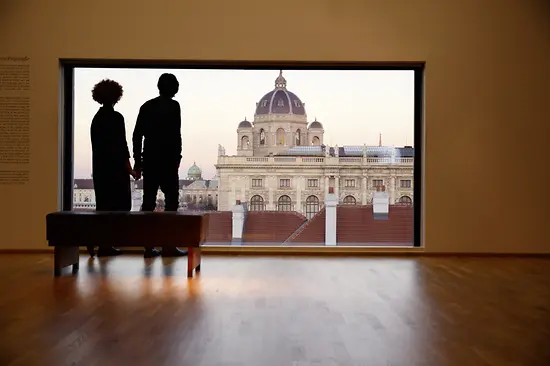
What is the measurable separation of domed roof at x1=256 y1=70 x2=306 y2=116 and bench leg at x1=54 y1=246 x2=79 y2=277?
2950mm

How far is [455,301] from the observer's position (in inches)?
182

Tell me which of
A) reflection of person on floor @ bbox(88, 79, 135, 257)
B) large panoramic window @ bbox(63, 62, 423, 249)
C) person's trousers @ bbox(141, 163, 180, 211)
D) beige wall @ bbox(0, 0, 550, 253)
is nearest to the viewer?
person's trousers @ bbox(141, 163, 180, 211)

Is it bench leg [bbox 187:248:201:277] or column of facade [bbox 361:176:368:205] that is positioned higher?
column of facade [bbox 361:176:368:205]

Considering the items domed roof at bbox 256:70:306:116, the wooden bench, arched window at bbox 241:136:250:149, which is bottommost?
the wooden bench

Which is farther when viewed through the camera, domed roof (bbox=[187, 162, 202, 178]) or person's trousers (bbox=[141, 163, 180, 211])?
domed roof (bbox=[187, 162, 202, 178])

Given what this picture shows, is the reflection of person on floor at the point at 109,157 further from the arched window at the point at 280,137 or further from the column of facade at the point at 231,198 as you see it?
the arched window at the point at 280,137

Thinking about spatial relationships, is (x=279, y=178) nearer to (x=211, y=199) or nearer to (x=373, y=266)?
(x=211, y=199)

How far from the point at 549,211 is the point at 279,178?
2.99m

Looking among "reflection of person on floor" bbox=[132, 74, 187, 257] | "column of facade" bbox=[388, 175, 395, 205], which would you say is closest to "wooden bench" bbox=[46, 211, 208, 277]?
"reflection of person on floor" bbox=[132, 74, 187, 257]

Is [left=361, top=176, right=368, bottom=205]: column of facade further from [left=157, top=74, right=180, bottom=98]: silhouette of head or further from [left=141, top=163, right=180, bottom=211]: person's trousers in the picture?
[left=157, top=74, right=180, bottom=98]: silhouette of head

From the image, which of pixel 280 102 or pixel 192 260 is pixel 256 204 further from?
pixel 192 260

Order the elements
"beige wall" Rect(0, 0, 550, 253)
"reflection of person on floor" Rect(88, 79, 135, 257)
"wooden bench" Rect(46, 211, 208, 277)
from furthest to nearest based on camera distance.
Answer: "beige wall" Rect(0, 0, 550, 253), "reflection of person on floor" Rect(88, 79, 135, 257), "wooden bench" Rect(46, 211, 208, 277)

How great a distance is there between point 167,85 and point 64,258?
2184mm

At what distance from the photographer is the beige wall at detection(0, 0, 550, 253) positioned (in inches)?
301
